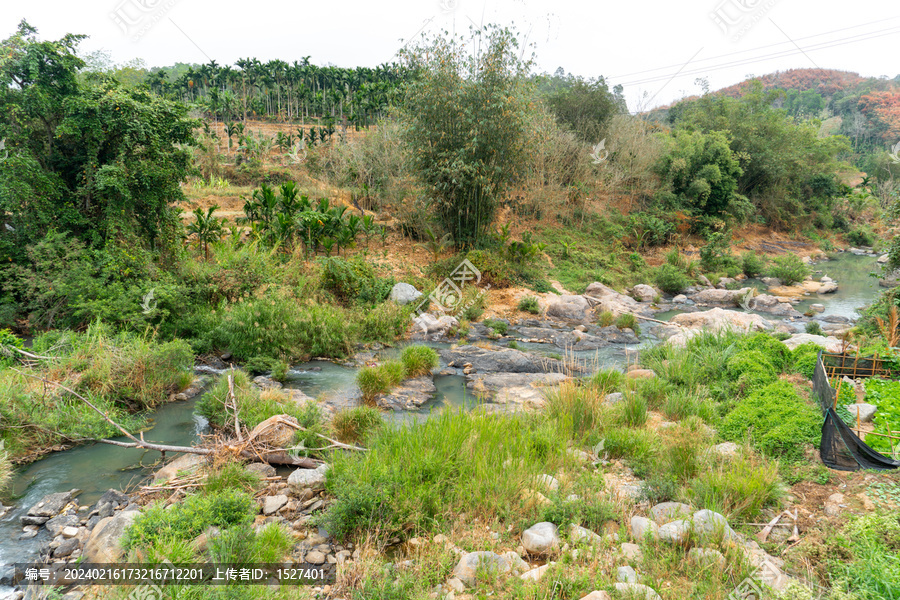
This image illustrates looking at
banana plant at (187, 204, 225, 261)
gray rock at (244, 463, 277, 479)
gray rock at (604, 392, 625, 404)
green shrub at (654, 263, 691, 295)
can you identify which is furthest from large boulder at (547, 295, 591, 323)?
gray rock at (244, 463, 277, 479)

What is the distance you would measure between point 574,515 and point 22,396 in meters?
6.57

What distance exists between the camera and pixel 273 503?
4.62m

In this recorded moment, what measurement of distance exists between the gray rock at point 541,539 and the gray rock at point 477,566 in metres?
0.29

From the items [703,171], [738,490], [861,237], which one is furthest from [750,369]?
[861,237]

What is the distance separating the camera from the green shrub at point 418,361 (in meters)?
9.09

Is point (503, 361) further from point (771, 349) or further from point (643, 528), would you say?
point (643, 528)

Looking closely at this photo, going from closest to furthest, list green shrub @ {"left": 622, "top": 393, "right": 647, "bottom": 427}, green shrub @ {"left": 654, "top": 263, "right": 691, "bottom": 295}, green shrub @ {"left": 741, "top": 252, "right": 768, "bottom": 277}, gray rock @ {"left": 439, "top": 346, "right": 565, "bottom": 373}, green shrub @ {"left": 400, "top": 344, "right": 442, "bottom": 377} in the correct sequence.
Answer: green shrub @ {"left": 622, "top": 393, "right": 647, "bottom": 427} < green shrub @ {"left": 400, "top": 344, "right": 442, "bottom": 377} < gray rock @ {"left": 439, "top": 346, "right": 565, "bottom": 373} < green shrub @ {"left": 654, "top": 263, "right": 691, "bottom": 295} < green shrub @ {"left": 741, "top": 252, "right": 768, "bottom": 277}

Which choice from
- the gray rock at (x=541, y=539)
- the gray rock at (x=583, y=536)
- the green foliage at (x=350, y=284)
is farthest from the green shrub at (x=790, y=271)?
the gray rock at (x=541, y=539)

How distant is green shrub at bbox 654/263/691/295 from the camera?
17859 mm

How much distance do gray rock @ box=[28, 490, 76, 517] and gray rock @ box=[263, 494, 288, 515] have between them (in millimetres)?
2063

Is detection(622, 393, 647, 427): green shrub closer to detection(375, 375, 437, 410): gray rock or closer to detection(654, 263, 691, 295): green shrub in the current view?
detection(375, 375, 437, 410): gray rock

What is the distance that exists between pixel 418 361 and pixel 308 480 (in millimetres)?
4371

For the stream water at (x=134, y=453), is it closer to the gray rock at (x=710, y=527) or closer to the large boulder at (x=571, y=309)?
the large boulder at (x=571, y=309)

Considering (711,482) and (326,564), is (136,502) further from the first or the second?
(711,482)
